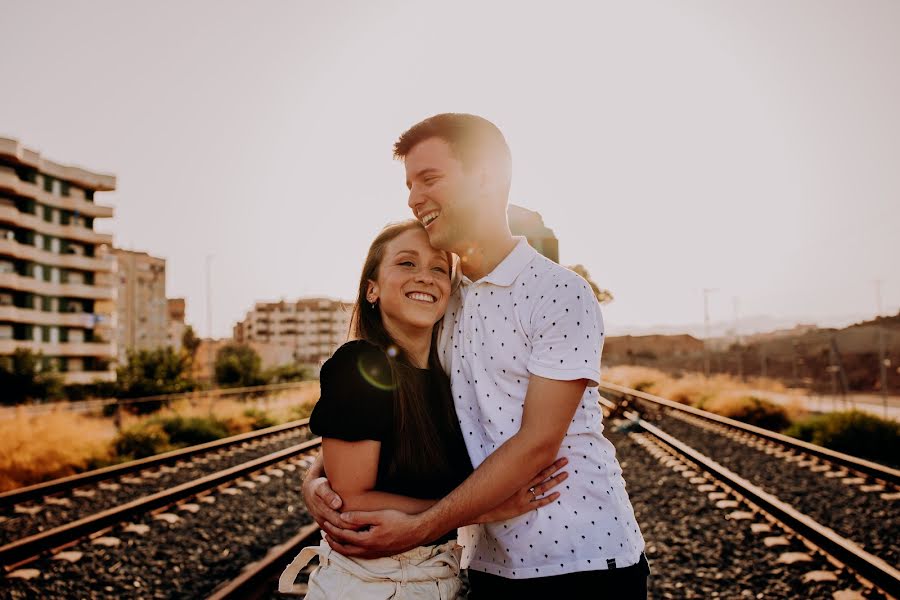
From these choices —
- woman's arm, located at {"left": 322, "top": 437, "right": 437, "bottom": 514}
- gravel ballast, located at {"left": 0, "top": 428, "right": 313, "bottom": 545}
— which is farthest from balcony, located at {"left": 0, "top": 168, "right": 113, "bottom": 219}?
woman's arm, located at {"left": 322, "top": 437, "right": 437, "bottom": 514}

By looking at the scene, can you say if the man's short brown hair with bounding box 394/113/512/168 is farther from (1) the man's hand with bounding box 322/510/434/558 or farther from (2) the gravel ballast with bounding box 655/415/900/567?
(2) the gravel ballast with bounding box 655/415/900/567

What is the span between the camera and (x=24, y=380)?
42531mm

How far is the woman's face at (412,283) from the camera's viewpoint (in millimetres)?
2158

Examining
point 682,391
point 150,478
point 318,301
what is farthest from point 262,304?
point 150,478

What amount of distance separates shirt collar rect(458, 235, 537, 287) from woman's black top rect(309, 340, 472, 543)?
0.44 m

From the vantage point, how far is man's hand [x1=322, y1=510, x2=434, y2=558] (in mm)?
1792

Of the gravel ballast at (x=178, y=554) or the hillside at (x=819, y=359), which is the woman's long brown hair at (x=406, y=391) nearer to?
the gravel ballast at (x=178, y=554)

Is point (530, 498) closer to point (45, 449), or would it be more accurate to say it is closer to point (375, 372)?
point (375, 372)

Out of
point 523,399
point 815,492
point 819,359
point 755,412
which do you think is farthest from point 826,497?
point 819,359

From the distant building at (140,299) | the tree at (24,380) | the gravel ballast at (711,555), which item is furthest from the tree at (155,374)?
the distant building at (140,299)

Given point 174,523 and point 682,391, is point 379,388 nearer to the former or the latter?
point 174,523

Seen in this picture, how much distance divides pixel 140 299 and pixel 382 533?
90269mm

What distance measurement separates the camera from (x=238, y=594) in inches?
174

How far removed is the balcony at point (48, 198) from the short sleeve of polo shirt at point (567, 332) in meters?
61.2
